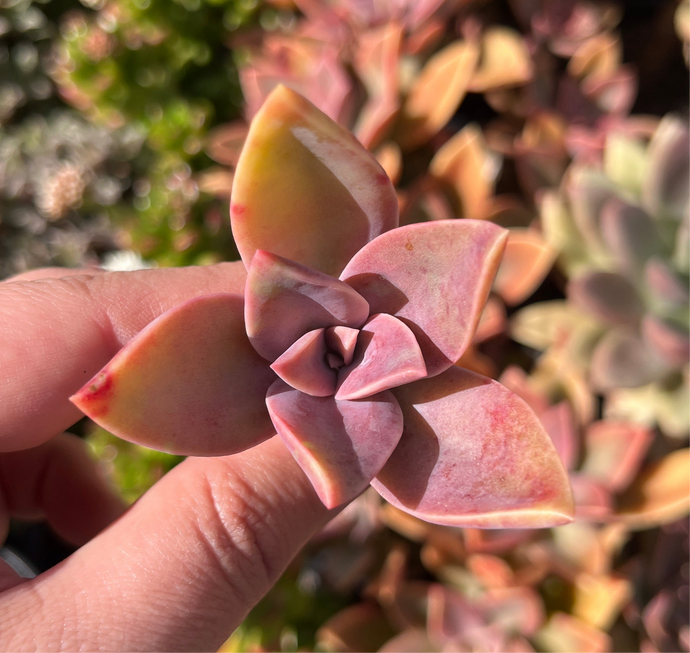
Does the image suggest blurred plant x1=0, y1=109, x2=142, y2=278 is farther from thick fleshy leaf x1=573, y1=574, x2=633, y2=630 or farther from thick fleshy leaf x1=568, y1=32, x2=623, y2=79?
thick fleshy leaf x1=573, y1=574, x2=633, y2=630

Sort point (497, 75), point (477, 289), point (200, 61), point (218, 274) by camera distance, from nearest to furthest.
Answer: point (477, 289) → point (218, 274) → point (497, 75) → point (200, 61)

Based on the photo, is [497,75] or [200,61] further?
[200,61]

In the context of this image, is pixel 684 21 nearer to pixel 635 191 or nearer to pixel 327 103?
pixel 635 191

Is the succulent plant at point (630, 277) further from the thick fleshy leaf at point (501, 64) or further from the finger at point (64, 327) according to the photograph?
the finger at point (64, 327)

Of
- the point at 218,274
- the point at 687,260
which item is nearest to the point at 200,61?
the point at 218,274

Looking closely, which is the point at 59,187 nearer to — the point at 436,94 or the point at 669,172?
the point at 436,94

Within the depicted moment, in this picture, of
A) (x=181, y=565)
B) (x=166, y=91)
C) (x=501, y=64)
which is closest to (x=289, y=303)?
(x=181, y=565)
